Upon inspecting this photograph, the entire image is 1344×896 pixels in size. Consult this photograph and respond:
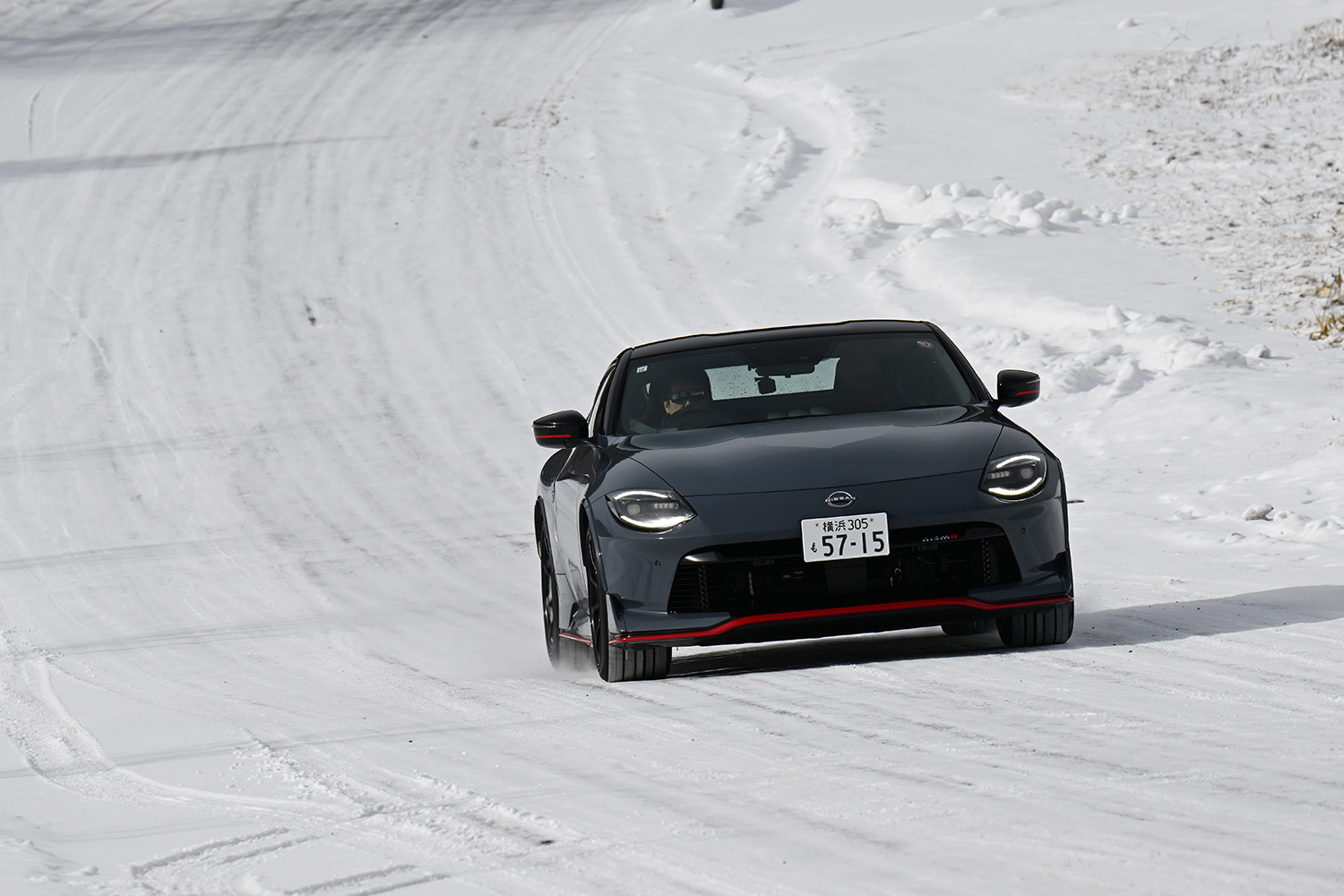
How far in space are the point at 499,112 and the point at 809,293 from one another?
33.7 ft

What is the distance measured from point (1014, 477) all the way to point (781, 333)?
5.27 ft

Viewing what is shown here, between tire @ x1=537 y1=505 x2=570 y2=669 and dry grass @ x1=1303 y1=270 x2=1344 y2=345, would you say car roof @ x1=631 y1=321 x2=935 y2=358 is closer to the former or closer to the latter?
tire @ x1=537 y1=505 x2=570 y2=669

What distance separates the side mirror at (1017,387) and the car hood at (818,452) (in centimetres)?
31

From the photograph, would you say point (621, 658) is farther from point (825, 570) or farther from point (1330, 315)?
point (1330, 315)

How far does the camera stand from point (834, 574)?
6023 millimetres

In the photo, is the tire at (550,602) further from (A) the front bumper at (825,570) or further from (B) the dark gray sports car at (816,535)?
(A) the front bumper at (825,570)

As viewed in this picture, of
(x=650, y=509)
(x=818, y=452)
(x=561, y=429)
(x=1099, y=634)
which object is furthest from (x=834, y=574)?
(x=561, y=429)

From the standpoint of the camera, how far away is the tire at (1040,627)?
6.35 metres

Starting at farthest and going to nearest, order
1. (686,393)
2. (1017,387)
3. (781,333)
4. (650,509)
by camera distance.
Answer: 1. (781,333)
2. (686,393)
3. (1017,387)
4. (650,509)

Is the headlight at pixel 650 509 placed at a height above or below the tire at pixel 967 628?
above

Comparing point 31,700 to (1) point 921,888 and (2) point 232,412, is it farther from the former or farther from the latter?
(2) point 232,412

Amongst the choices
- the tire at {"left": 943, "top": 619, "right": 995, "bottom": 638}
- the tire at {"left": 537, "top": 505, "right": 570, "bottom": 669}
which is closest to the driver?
the tire at {"left": 537, "top": 505, "right": 570, "bottom": 669}

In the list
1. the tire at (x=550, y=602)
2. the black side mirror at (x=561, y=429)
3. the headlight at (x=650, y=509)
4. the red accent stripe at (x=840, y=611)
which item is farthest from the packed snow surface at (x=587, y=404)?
the black side mirror at (x=561, y=429)

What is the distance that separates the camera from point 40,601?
10.3 m
